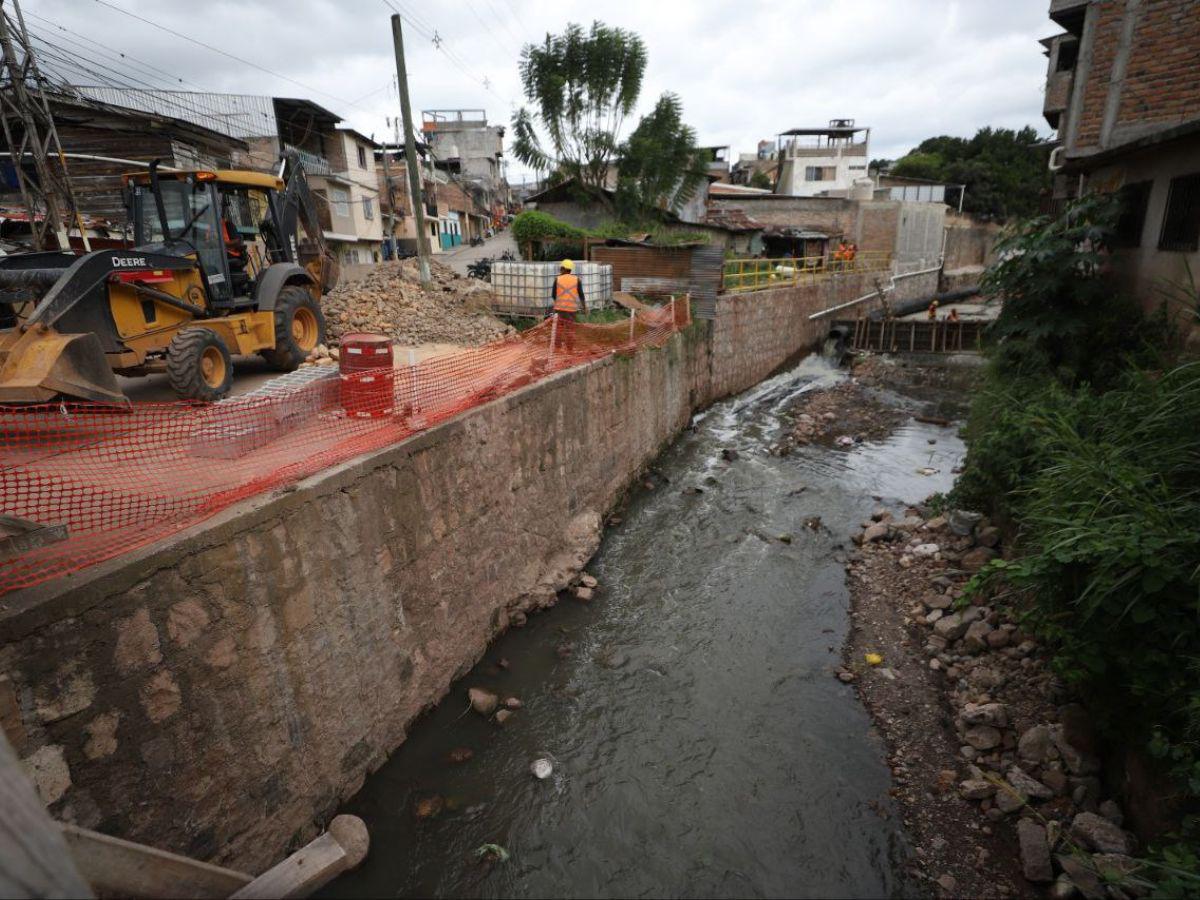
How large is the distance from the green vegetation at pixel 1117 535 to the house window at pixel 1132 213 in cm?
77

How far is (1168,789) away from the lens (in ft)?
11.1

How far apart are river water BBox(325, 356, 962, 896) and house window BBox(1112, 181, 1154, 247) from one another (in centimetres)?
598

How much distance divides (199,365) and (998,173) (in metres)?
50.6

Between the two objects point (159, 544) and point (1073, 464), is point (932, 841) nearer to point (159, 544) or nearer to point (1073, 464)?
point (1073, 464)

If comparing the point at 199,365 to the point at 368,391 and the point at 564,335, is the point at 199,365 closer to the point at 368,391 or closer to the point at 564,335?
the point at 368,391

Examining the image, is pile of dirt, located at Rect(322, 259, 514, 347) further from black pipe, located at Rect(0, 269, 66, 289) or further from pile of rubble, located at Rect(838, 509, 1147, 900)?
pile of rubble, located at Rect(838, 509, 1147, 900)

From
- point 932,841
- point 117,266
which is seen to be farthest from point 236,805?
point 117,266

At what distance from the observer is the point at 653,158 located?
22703 mm

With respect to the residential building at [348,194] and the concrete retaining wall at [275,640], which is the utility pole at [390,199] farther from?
the concrete retaining wall at [275,640]

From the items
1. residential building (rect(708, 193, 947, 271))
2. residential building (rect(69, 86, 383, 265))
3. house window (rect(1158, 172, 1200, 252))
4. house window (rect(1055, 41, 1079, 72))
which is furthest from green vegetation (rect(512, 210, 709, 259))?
residential building (rect(708, 193, 947, 271))

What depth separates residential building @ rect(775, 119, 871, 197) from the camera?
152ft

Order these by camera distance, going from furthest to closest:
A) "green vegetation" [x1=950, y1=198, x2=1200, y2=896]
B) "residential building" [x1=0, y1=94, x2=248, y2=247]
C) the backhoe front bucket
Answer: "residential building" [x1=0, y1=94, x2=248, y2=247] < the backhoe front bucket < "green vegetation" [x1=950, y1=198, x2=1200, y2=896]

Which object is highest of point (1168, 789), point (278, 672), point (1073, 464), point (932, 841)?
point (1073, 464)

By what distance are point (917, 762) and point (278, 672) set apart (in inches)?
187
